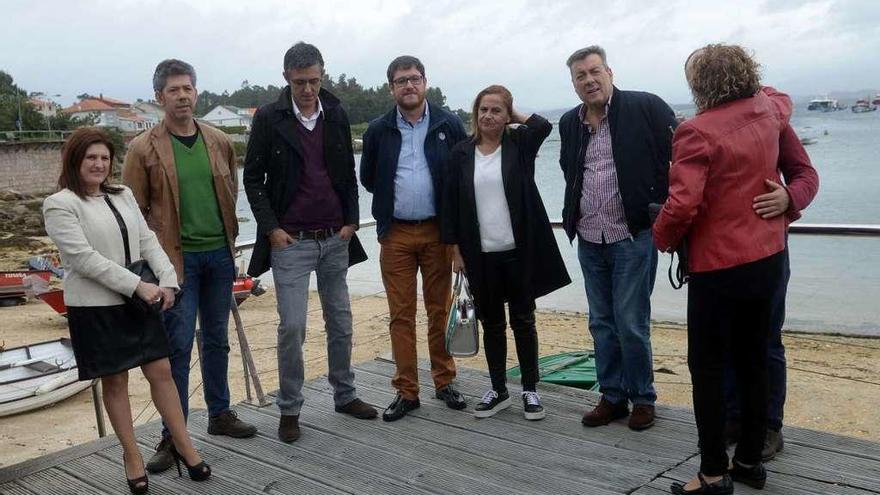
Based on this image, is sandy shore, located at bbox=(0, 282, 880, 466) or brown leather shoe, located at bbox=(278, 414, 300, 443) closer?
brown leather shoe, located at bbox=(278, 414, 300, 443)

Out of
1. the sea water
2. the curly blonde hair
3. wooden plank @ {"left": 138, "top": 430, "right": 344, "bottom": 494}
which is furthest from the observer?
the sea water

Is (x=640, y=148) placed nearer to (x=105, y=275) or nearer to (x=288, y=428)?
(x=288, y=428)

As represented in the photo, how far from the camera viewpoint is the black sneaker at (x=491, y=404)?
3.93 metres

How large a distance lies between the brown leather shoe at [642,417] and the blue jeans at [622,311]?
0.08 ft

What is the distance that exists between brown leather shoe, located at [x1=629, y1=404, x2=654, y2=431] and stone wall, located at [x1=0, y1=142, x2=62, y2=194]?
41.4m

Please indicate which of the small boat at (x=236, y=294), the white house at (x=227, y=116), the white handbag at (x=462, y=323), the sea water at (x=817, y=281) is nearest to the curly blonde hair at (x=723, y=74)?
the white handbag at (x=462, y=323)

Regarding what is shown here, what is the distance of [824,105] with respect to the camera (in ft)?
431

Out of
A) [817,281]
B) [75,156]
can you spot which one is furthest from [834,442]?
[817,281]

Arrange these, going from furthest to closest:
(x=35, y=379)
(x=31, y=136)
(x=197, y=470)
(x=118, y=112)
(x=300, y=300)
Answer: (x=118, y=112), (x=31, y=136), (x=35, y=379), (x=300, y=300), (x=197, y=470)

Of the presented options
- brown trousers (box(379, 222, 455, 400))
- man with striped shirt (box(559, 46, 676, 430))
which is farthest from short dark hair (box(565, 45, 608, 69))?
brown trousers (box(379, 222, 455, 400))

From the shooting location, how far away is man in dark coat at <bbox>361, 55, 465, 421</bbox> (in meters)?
3.84

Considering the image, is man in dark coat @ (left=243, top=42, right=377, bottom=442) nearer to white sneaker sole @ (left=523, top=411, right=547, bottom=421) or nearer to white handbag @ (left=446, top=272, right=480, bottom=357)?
white handbag @ (left=446, top=272, right=480, bottom=357)

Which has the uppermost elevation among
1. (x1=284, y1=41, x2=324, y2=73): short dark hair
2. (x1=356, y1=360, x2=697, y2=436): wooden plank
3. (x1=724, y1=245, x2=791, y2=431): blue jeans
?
(x1=284, y1=41, x2=324, y2=73): short dark hair

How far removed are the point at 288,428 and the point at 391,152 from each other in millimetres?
1435
